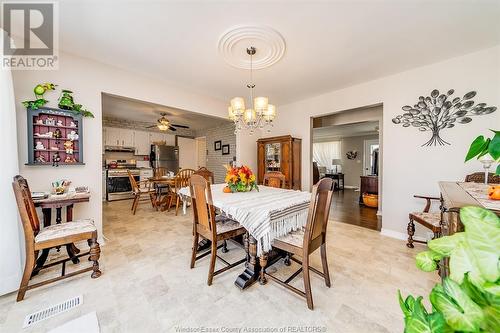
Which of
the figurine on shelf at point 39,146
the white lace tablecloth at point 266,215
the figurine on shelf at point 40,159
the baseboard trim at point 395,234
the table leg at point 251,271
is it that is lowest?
the baseboard trim at point 395,234

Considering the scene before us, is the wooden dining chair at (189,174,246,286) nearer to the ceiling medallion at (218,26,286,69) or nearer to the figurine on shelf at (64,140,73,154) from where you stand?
the ceiling medallion at (218,26,286,69)

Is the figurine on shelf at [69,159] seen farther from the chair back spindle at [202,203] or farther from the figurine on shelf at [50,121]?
the chair back spindle at [202,203]

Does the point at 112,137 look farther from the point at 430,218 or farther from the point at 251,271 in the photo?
the point at 430,218

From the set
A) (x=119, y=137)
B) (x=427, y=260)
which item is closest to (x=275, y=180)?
(x=427, y=260)

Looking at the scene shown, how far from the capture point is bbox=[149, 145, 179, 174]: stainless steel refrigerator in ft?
20.3

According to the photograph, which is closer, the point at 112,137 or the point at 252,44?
the point at 252,44

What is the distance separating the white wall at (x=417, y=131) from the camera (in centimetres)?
228

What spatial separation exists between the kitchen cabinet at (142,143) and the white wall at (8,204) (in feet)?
Answer: 15.1

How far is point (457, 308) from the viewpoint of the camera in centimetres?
41

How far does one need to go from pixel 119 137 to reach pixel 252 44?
5.44 meters

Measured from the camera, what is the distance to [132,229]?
3105mm

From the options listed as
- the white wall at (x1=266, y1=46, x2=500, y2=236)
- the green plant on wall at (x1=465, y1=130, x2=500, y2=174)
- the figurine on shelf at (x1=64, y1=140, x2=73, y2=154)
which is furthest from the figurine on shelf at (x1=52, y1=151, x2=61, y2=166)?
the white wall at (x1=266, y1=46, x2=500, y2=236)

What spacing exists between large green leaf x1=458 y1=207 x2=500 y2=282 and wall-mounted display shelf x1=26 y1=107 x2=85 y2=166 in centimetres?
334

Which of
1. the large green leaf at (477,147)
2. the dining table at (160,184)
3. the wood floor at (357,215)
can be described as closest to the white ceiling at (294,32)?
the large green leaf at (477,147)
